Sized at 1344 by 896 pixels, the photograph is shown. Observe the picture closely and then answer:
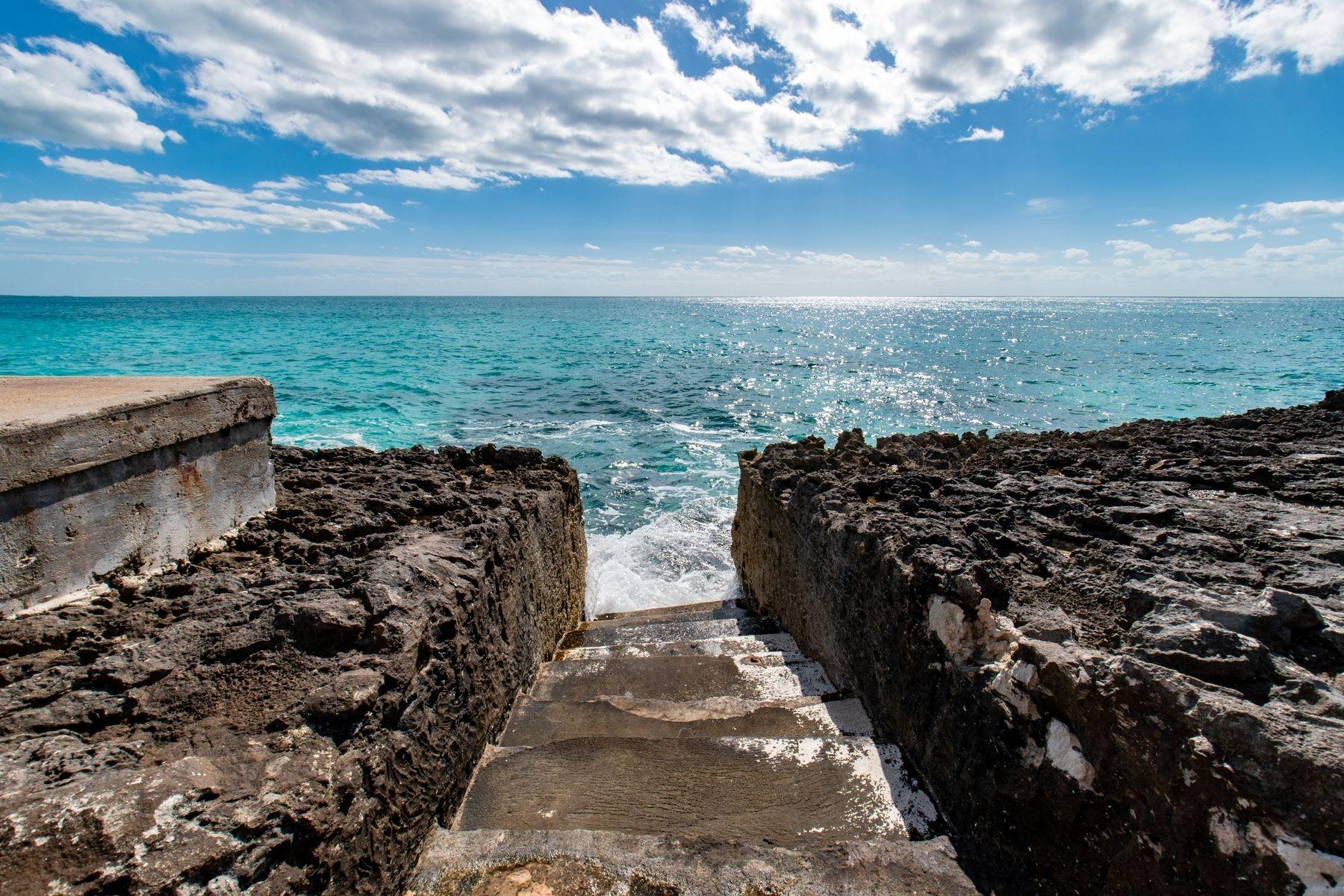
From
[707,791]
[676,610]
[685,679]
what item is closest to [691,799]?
[707,791]

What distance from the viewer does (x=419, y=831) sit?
3088 millimetres

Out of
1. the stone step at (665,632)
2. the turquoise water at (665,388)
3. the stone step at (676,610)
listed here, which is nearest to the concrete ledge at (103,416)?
the stone step at (665,632)

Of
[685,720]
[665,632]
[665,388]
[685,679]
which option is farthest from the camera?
[665,388]

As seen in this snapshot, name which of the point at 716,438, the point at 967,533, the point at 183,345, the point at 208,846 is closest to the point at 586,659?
the point at 967,533

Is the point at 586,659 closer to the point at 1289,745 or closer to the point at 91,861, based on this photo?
the point at 91,861

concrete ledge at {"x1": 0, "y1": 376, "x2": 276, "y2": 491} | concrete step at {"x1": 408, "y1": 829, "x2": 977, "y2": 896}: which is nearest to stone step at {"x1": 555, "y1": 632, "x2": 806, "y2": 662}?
concrete step at {"x1": 408, "y1": 829, "x2": 977, "y2": 896}

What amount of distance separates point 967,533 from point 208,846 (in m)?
4.37

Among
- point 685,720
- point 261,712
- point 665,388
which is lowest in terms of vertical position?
point 665,388

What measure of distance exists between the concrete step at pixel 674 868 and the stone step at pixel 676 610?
5.66m

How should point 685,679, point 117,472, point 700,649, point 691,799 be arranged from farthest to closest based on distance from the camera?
point 700,649
point 685,679
point 117,472
point 691,799

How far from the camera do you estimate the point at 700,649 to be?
6.12 m

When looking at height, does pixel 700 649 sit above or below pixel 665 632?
above

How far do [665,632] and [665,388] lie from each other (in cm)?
2288

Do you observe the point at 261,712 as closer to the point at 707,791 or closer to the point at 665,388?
the point at 707,791
